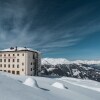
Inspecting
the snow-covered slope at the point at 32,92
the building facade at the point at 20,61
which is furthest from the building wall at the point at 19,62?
the snow-covered slope at the point at 32,92

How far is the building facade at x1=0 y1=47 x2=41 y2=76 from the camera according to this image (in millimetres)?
71000

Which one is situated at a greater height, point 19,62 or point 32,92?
point 19,62

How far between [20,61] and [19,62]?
25.8 inches

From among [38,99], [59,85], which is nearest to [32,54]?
[59,85]

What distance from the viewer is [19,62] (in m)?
72.8

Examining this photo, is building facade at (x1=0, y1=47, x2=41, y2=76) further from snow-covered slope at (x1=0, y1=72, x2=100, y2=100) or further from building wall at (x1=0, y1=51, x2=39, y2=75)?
snow-covered slope at (x1=0, y1=72, x2=100, y2=100)

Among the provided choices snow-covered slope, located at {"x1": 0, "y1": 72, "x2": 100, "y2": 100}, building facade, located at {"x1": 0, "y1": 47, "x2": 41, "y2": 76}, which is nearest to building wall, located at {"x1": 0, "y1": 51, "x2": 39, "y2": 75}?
building facade, located at {"x1": 0, "y1": 47, "x2": 41, "y2": 76}

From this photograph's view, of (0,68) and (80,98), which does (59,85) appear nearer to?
(80,98)

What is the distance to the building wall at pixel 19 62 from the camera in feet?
233

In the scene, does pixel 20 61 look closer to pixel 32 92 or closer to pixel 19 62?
pixel 19 62

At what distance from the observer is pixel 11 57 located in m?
74.5

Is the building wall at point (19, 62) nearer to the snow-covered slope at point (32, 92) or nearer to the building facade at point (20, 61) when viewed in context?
the building facade at point (20, 61)

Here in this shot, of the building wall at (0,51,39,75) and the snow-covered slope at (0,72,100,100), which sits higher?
the building wall at (0,51,39,75)

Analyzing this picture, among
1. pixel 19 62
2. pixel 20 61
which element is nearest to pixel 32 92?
pixel 20 61
